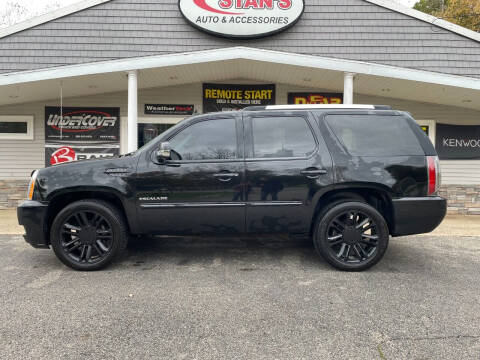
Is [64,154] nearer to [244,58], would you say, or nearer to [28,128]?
[28,128]

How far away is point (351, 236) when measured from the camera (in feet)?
12.9

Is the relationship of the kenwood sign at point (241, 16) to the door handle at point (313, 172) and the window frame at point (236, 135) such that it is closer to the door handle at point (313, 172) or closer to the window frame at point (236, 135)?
the window frame at point (236, 135)

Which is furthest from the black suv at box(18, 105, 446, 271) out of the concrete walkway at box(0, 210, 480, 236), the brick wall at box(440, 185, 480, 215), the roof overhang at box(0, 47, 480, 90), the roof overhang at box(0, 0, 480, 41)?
the brick wall at box(440, 185, 480, 215)

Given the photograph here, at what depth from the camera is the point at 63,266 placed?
4180mm

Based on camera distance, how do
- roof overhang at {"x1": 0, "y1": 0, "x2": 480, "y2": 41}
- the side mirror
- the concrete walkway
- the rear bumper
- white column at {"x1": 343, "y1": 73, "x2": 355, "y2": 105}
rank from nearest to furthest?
the side mirror < the rear bumper < the concrete walkway < roof overhang at {"x1": 0, "y1": 0, "x2": 480, "y2": 41} < white column at {"x1": 343, "y1": 73, "x2": 355, "y2": 105}

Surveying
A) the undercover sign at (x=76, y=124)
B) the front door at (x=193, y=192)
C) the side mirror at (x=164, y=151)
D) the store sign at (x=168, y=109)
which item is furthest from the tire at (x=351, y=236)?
the undercover sign at (x=76, y=124)

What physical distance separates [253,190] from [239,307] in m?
1.35

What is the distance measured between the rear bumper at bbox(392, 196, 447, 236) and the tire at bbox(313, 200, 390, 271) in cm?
19

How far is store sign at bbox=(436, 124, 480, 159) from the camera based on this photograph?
9.33m

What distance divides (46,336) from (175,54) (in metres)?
6.33

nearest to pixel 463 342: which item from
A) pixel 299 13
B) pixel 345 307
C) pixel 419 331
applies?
pixel 419 331

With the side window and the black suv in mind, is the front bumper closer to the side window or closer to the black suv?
the black suv

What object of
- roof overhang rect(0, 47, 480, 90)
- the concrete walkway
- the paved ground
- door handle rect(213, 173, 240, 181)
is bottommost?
the paved ground

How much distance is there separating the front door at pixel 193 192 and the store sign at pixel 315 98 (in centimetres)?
587
